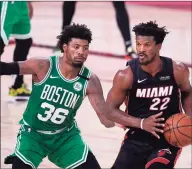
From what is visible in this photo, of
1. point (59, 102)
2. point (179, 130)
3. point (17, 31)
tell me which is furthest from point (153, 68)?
Answer: point (17, 31)

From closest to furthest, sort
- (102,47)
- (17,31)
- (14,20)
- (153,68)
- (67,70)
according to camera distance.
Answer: (67,70) < (153,68) < (14,20) < (17,31) < (102,47)

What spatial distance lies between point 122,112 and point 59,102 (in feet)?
1.62

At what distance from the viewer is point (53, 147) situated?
206 inches

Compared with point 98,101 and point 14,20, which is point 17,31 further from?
point 98,101

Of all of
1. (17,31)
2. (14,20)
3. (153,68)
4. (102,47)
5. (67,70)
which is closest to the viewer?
(67,70)

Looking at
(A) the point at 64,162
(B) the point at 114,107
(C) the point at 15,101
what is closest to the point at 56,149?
(A) the point at 64,162

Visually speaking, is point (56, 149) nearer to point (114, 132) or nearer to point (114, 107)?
point (114, 107)

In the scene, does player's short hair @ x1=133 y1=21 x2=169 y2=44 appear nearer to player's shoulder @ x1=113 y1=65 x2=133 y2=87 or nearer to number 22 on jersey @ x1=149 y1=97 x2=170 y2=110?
player's shoulder @ x1=113 y1=65 x2=133 y2=87

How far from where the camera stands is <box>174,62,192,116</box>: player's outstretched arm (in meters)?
5.28

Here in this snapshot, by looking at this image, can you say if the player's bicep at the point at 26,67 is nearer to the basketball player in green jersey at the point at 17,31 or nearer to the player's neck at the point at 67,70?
the player's neck at the point at 67,70

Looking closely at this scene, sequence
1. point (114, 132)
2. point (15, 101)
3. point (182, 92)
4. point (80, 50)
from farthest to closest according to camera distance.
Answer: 1. point (15, 101)
2. point (114, 132)
3. point (182, 92)
4. point (80, 50)

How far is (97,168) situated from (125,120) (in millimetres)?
420

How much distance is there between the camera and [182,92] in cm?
539

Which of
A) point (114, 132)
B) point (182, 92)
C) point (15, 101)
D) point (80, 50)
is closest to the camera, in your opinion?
point (80, 50)
